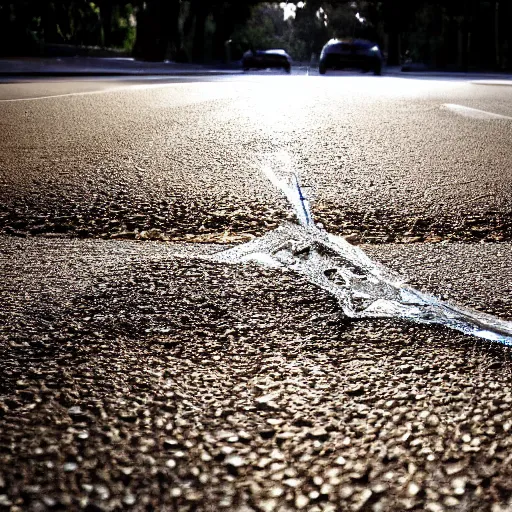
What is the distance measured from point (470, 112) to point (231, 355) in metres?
4.81

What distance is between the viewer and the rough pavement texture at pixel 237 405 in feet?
2.62

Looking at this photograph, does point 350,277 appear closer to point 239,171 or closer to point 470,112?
point 239,171

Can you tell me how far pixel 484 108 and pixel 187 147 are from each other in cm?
331

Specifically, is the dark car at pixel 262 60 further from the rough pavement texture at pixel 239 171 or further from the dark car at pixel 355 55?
the rough pavement texture at pixel 239 171

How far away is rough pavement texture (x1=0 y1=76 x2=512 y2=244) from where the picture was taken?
2.16 meters

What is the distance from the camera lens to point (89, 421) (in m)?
0.94

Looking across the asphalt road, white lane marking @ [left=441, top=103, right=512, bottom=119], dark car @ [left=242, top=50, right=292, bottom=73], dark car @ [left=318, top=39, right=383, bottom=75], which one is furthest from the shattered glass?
dark car @ [left=242, top=50, right=292, bottom=73]

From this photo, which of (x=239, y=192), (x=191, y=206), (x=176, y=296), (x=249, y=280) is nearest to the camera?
(x=176, y=296)

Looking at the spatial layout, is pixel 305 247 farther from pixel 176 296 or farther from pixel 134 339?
pixel 134 339

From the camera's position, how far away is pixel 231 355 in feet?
3.80

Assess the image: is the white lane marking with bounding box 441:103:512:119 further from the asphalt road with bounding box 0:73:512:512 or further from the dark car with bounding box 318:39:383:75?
the dark car with bounding box 318:39:383:75

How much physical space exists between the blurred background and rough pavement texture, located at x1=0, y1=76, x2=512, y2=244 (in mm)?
20463

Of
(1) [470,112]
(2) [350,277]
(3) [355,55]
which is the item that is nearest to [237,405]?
(2) [350,277]

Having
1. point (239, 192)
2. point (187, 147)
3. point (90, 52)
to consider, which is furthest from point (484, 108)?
point (90, 52)
